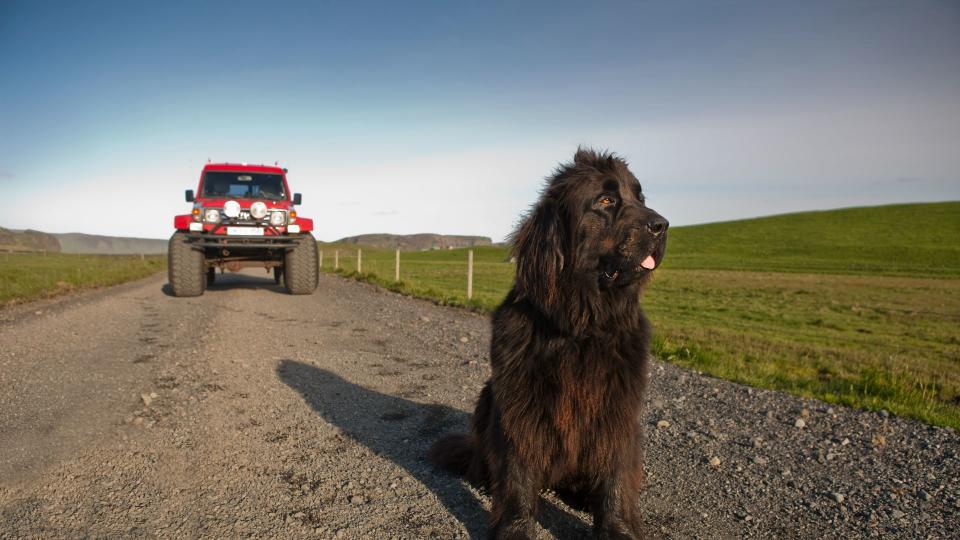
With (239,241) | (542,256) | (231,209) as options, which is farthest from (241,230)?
(542,256)

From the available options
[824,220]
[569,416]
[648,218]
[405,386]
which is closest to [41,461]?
[405,386]

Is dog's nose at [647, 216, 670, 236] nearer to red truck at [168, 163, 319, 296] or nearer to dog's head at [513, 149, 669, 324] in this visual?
dog's head at [513, 149, 669, 324]

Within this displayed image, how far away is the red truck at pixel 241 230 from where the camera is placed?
12.3 m

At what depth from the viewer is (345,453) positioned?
145 inches

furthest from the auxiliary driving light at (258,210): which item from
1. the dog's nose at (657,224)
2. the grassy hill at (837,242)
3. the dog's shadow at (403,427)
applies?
the grassy hill at (837,242)

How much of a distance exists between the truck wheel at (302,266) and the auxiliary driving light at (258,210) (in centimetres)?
106

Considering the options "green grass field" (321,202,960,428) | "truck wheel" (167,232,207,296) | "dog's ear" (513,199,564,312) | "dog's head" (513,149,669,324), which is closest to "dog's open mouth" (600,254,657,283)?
"dog's head" (513,149,669,324)

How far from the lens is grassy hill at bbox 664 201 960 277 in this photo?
42.8m

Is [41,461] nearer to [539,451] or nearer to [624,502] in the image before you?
[539,451]

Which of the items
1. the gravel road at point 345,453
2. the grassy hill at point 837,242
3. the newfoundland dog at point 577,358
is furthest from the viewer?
the grassy hill at point 837,242

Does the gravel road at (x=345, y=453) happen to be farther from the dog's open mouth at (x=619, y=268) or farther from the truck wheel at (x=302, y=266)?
the truck wheel at (x=302, y=266)

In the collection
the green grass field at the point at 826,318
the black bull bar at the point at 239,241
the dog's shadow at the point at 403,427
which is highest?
the black bull bar at the point at 239,241

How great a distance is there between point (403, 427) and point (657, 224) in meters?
2.62

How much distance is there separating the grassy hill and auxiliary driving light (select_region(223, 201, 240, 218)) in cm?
3964
